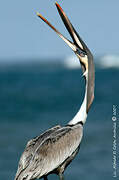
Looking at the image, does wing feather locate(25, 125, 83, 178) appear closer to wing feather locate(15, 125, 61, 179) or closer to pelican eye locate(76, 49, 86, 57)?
wing feather locate(15, 125, 61, 179)

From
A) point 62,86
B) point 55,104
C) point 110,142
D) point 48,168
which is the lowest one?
point 48,168

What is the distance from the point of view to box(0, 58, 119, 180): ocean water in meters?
23.1

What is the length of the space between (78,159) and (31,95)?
32137 mm

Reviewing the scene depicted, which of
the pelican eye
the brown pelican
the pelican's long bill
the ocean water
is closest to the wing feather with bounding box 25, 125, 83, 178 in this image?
the brown pelican

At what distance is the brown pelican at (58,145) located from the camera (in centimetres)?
895

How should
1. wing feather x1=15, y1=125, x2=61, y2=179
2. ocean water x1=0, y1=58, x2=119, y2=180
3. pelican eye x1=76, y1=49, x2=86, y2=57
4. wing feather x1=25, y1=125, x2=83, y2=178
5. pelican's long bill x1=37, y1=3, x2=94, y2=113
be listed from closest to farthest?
wing feather x1=15, y1=125, x2=61, y2=179
wing feather x1=25, y1=125, x2=83, y2=178
pelican's long bill x1=37, y1=3, x2=94, y2=113
pelican eye x1=76, y1=49, x2=86, y2=57
ocean water x1=0, y1=58, x2=119, y2=180

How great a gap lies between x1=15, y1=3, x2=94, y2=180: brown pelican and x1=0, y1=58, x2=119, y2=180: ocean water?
10109 millimetres

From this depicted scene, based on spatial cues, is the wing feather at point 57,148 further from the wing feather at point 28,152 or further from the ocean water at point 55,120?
the ocean water at point 55,120

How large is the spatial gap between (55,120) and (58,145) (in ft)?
90.3

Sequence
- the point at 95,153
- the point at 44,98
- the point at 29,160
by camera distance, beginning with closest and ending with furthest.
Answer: the point at 29,160 → the point at 95,153 → the point at 44,98

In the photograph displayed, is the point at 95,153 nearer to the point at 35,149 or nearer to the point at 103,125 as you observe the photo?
the point at 103,125

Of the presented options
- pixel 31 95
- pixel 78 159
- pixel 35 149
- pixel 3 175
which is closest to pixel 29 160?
pixel 35 149

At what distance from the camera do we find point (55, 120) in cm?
3684

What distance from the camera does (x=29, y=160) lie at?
894 centimetres
